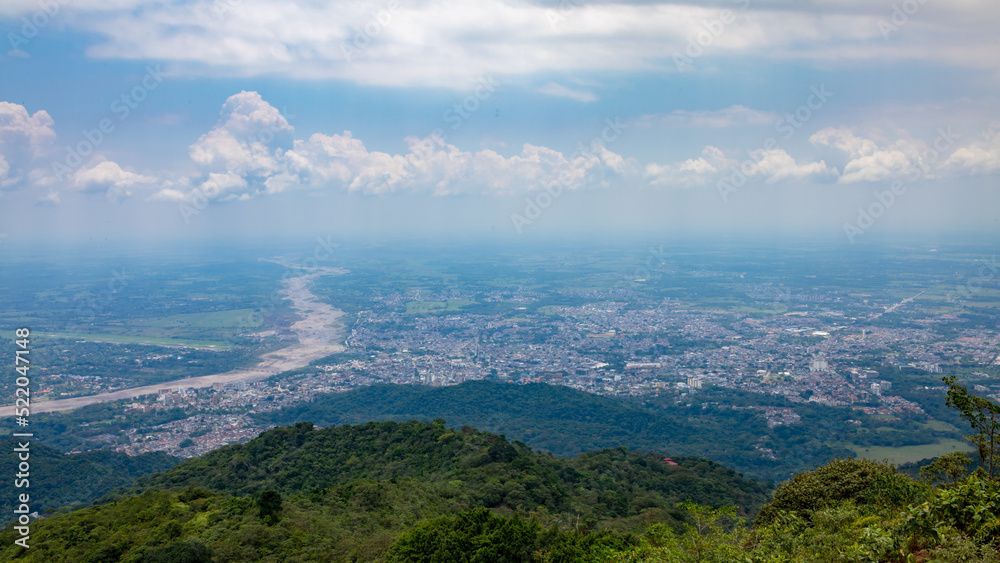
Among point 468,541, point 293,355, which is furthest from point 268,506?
point 293,355

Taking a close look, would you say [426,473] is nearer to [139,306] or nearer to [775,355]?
[775,355]

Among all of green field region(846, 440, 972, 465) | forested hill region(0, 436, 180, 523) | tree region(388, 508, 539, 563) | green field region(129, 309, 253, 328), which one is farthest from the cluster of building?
tree region(388, 508, 539, 563)

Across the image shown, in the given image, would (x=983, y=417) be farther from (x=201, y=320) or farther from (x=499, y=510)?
(x=201, y=320)

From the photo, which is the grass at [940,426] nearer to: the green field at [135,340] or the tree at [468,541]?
the tree at [468,541]

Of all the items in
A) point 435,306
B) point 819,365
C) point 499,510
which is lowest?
point 819,365

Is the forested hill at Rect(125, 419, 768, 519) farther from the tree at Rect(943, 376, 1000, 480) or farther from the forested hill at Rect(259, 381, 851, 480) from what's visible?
the tree at Rect(943, 376, 1000, 480)

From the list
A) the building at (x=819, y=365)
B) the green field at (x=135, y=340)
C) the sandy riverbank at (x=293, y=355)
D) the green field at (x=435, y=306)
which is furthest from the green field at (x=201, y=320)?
the building at (x=819, y=365)
